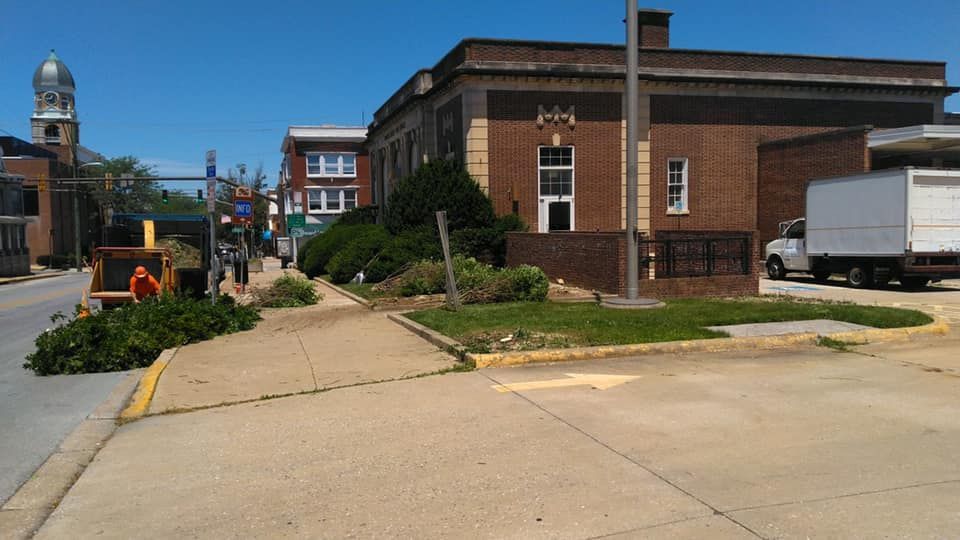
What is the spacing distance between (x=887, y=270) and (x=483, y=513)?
1948 cm

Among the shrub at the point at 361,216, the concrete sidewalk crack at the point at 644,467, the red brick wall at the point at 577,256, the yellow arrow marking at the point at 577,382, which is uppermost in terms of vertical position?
the shrub at the point at 361,216

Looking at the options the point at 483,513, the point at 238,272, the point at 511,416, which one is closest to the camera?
the point at 483,513

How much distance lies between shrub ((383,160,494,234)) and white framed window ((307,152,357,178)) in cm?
4058

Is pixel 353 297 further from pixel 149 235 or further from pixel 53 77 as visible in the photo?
pixel 53 77

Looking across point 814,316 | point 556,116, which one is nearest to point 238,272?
point 556,116

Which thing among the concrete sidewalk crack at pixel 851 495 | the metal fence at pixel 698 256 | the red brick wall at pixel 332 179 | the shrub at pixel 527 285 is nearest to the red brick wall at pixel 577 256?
the metal fence at pixel 698 256

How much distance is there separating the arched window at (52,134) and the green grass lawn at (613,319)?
76209 millimetres

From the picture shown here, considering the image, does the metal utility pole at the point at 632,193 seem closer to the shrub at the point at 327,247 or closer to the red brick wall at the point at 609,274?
the red brick wall at the point at 609,274

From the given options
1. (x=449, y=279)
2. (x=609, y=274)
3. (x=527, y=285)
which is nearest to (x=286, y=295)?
(x=449, y=279)

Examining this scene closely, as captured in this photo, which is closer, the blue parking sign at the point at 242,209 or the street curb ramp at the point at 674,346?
the street curb ramp at the point at 674,346

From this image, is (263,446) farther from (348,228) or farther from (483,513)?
(348,228)

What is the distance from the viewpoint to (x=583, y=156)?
2683 cm

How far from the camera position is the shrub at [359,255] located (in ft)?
79.3

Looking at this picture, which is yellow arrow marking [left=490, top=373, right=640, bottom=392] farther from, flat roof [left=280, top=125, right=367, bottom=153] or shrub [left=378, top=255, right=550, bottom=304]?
flat roof [left=280, top=125, right=367, bottom=153]
